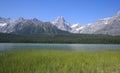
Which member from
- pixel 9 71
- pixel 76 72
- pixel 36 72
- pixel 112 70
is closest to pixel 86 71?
pixel 76 72

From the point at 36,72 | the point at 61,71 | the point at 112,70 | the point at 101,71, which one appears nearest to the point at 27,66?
the point at 36,72

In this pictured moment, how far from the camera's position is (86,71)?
20406 millimetres

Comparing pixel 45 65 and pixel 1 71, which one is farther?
pixel 45 65

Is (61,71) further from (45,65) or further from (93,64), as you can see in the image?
(93,64)

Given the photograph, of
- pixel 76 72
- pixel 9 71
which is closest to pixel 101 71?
pixel 76 72

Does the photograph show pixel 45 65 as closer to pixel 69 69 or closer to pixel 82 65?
pixel 69 69

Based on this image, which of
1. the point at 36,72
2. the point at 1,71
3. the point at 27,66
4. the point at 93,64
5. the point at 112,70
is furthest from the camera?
the point at 93,64

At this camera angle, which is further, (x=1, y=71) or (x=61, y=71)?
(x=61, y=71)

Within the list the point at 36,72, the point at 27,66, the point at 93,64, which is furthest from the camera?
the point at 93,64

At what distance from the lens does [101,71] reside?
20922mm

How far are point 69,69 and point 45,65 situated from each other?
2520 mm

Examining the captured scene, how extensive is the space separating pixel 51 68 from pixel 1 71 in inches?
204

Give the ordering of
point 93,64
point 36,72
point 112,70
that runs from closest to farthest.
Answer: point 36,72, point 112,70, point 93,64

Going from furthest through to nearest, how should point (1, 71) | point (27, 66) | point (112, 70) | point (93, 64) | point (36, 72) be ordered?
point (93, 64)
point (112, 70)
point (27, 66)
point (36, 72)
point (1, 71)
